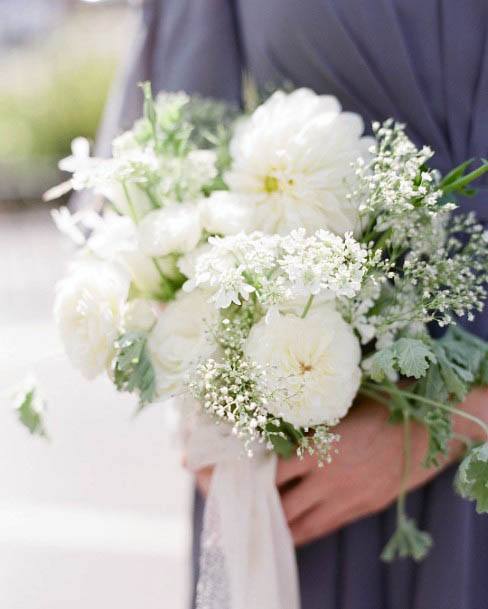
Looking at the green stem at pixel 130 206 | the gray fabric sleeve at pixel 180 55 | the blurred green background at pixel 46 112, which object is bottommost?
the green stem at pixel 130 206

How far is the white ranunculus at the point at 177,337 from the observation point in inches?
35.1

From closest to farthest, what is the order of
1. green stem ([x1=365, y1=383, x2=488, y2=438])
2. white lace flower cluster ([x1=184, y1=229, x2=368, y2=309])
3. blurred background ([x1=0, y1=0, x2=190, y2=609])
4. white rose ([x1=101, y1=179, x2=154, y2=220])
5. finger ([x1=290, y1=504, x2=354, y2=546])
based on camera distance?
white lace flower cluster ([x1=184, y1=229, x2=368, y2=309]) → green stem ([x1=365, y1=383, x2=488, y2=438]) → white rose ([x1=101, y1=179, x2=154, y2=220]) → finger ([x1=290, y1=504, x2=354, y2=546]) → blurred background ([x1=0, y1=0, x2=190, y2=609])

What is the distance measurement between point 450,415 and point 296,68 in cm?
56

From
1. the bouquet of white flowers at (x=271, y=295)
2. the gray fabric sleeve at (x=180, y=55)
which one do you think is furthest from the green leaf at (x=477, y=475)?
the gray fabric sleeve at (x=180, y=55)

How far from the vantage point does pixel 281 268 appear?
0.81 metres

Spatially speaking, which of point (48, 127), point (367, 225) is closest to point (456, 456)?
point (367, 225)

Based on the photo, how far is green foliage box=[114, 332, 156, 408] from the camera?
89 cm

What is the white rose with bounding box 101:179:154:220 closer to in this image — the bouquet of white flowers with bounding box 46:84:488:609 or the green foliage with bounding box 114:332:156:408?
the bouquet of white flowers with bounding box 46:84:488:609

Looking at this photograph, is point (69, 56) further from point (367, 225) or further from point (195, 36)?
point (367, 225)

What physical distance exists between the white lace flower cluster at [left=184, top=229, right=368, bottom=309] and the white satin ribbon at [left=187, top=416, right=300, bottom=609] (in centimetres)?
29

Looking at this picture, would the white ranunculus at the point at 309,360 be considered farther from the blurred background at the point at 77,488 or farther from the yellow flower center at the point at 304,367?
the blurred background at the point at 77,488

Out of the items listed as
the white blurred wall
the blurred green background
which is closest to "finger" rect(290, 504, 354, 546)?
the white blurred wall

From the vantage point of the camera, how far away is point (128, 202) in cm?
97

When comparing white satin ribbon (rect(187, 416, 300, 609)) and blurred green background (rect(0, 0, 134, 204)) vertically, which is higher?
blurred green background (rect(0, 0, 134, 204))
